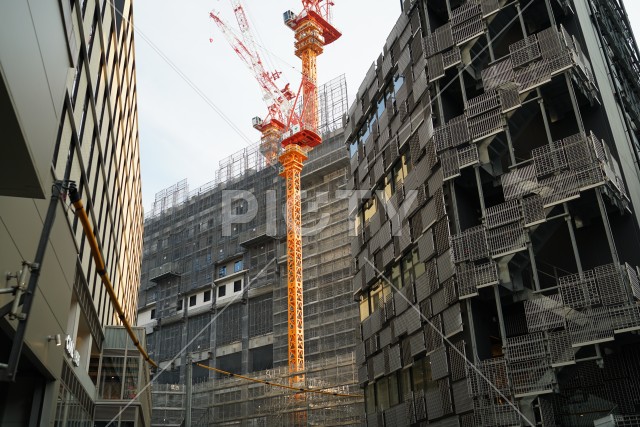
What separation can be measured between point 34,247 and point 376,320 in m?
21.5

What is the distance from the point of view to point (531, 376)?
2105 cm

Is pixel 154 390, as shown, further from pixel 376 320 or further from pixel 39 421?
pixel 39 421

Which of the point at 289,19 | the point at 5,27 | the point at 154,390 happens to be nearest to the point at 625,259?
the point at 5,27

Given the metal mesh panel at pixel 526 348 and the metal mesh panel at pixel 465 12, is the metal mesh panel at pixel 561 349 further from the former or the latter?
the metal mesh panel at pixel 465 12

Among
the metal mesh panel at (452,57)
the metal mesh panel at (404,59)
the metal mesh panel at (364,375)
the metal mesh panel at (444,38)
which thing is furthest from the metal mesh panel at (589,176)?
the metal mesh panel at (364,375)

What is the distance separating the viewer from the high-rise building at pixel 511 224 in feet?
68.2

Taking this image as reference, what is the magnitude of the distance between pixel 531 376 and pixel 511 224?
5.45 meters

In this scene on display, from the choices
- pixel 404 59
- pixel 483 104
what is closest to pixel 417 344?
pixel 483 104

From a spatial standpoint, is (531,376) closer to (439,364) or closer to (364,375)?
(439,364)

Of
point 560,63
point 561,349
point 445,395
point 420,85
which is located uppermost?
point 420,85

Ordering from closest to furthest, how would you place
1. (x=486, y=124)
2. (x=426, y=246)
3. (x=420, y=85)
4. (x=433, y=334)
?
(x=486, y=124)
(x=433, y=334)
(x=426, y=246)
(x=420, y=85)

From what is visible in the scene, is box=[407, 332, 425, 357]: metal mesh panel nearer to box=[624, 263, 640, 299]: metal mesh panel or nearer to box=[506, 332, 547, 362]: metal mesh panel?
box=[506, 332, 547, 362]: metal mesh panel

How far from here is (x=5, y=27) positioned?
9.09 meters

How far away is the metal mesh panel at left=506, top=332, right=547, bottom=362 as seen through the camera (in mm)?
21078
